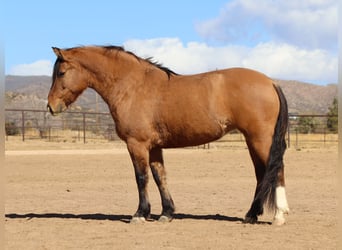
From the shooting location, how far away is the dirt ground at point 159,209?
708cm

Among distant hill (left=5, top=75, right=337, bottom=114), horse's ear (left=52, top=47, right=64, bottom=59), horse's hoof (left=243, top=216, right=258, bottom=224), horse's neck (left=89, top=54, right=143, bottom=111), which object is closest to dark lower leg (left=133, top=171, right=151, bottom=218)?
horse's neck (left=89, top=54, right=143, bottom=111)

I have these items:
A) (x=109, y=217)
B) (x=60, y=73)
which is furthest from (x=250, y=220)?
(x=60, y=73)

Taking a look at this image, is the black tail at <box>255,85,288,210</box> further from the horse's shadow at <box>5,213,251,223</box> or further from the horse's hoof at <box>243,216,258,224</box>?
the horse's shadow at <box>5,213,251,223</box>

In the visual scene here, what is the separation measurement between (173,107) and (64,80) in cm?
182

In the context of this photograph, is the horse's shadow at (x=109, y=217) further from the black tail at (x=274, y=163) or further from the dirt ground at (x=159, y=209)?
the black tail at (x=274, y=163)

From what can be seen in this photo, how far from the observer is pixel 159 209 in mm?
10125

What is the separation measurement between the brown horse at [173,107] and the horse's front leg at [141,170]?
0.01 metres

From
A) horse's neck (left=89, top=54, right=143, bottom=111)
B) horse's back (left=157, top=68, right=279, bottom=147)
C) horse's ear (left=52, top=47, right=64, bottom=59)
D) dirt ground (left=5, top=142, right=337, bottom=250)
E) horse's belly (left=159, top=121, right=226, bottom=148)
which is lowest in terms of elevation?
dirt ground (left=5, top=142, right=337, bottom=250)

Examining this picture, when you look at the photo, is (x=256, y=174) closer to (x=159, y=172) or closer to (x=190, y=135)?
(x=190, y=135)

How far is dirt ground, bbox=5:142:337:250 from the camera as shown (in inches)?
279

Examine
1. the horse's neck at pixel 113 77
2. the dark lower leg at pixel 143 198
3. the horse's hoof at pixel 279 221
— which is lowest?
the horse's hoof at pixel 279 221

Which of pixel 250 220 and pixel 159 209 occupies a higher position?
pixel 250 220

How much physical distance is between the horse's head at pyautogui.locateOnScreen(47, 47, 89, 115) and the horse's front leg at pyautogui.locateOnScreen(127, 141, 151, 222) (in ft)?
4.32

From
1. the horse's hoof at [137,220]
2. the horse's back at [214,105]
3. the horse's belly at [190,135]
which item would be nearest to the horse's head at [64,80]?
the horse's back at [214,105]
